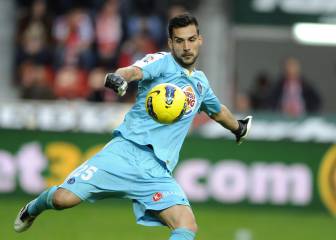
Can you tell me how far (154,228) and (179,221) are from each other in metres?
4.35

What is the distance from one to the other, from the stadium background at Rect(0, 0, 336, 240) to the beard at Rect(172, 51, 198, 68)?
12.5ft

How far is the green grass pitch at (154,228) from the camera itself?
36.5ft

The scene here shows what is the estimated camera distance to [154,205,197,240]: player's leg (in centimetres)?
729

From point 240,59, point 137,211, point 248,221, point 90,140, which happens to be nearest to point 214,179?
point 248,221

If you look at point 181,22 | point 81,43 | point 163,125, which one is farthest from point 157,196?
point 81,43

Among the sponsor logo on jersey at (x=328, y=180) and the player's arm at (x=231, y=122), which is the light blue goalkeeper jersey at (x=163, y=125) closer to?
the player's arm at (x=231, y=122)

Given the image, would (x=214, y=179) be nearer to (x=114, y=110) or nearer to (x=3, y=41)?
(x=114, y=110)

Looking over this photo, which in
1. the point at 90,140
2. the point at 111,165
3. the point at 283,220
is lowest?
the point at 283,220

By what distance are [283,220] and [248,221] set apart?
51 centimetres

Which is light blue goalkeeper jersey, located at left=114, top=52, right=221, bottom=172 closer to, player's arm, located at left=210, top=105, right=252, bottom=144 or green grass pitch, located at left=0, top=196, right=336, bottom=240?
player's arm, located at left=210, top=105, right=252, bottom=144

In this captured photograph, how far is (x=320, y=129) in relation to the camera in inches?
588

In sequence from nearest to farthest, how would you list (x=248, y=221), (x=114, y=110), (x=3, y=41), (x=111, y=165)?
(x=111, y=165) → (x=248, y=221) → (x=114, y=110) → (x=3, y=41)

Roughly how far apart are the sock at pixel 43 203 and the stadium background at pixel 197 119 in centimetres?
257

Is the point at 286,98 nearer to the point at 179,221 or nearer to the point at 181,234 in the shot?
the point at 179,221
